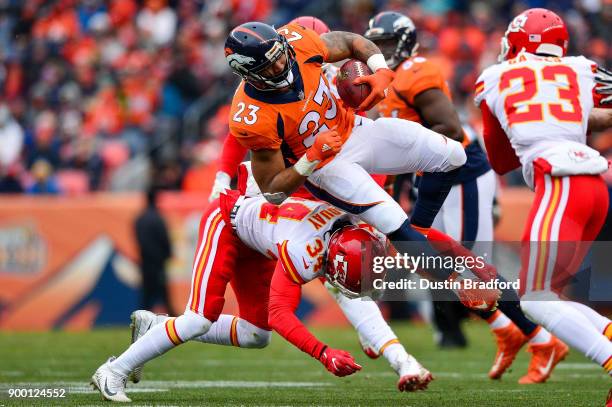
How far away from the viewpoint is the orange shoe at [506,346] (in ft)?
23.8

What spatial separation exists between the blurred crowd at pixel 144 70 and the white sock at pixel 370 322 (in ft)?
21.1

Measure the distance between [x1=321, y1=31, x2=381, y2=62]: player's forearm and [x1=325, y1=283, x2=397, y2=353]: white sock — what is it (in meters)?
1.39

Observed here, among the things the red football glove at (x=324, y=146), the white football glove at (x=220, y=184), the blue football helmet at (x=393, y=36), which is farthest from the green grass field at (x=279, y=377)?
the blue football helmet at (x=393, y=36)

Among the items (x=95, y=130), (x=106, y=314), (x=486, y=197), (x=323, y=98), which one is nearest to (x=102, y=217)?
(x=106, y=314)

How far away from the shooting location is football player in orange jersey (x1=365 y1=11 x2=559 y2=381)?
724 centimetres

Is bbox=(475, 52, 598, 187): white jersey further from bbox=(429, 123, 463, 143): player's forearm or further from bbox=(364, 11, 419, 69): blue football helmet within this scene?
bbox=(364, 11, 419, 69): blue football helmet

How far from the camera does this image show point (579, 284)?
630cm

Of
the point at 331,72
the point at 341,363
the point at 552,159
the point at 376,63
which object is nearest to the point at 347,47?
the point at 376,63

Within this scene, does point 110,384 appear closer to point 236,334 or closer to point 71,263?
point 236,334

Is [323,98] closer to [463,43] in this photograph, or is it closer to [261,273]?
[261,273]

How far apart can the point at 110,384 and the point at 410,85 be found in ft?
9.23

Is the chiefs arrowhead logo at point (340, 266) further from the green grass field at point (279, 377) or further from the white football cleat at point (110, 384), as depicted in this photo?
the white football cleat at point (110, 384)

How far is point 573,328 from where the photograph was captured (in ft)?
16.8

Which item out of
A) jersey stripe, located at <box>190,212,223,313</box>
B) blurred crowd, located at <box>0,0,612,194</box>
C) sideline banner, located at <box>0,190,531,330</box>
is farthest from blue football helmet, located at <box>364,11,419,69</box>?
sideline banner, located at <box>0,190,531,330</box>
